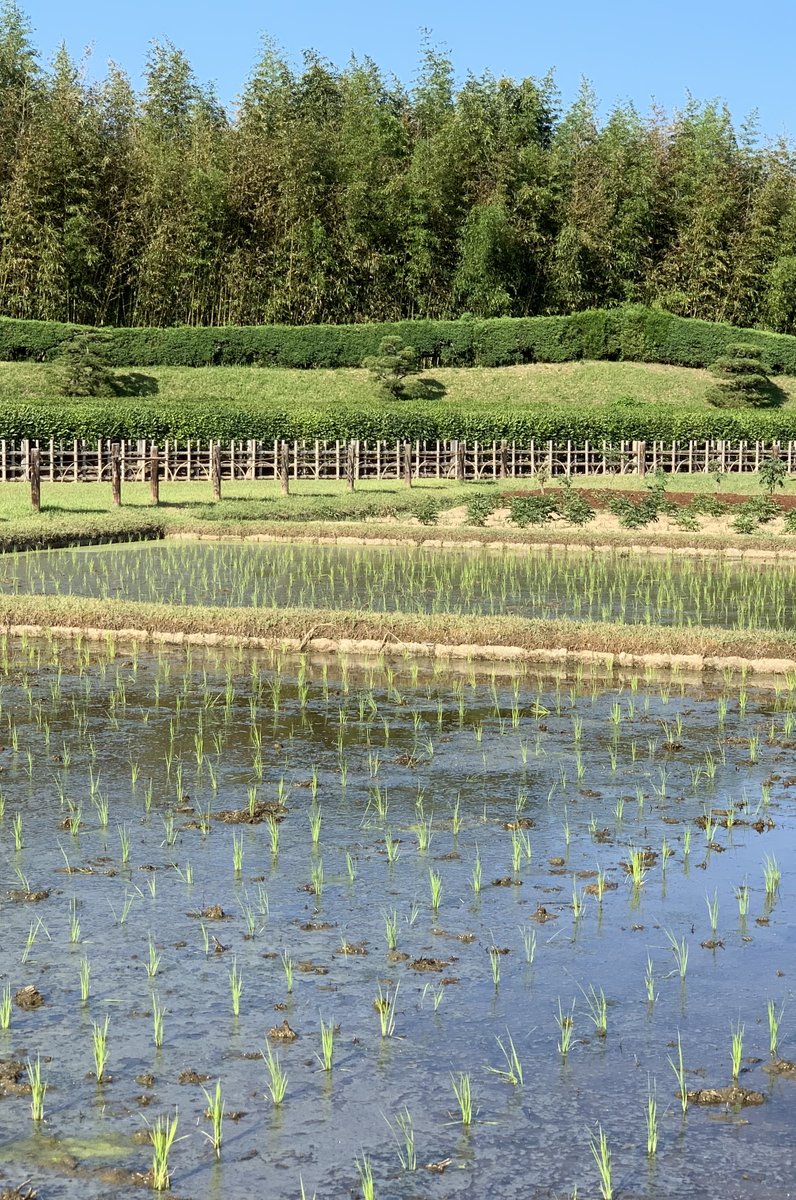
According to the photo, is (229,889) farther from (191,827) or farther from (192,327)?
(192,327)

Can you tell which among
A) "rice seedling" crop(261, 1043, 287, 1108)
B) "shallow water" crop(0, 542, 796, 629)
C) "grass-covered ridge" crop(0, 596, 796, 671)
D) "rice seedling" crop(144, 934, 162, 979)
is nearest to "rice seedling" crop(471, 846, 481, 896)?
"rice seedling" crop(144, 934, 162, 979)

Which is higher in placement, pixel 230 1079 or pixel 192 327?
pixel 192 327

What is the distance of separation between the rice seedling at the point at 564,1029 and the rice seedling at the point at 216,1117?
113 centimetres

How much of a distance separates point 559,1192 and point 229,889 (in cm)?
271

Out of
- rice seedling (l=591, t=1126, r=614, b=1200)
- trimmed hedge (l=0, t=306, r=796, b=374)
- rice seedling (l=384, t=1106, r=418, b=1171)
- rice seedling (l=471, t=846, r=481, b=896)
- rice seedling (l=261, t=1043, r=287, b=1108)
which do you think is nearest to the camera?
rice seedling (l=591, t=1126, r=614, b=1200)

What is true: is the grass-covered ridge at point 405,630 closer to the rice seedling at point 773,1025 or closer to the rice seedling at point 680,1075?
the rice seedling at point 773,1025

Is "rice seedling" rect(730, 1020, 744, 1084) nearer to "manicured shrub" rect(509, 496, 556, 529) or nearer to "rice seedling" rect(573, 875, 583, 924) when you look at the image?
"rice seedling" rect(573, 875, 583, 924)

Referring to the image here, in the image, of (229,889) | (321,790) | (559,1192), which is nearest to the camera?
(559,1192)

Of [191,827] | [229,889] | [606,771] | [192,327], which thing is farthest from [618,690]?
[192,327]

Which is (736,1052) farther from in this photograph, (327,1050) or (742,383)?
(742,383)

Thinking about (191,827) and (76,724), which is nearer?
(191,827)

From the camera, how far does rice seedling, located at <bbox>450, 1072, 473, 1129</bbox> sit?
14.3ft

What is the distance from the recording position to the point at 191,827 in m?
7.43

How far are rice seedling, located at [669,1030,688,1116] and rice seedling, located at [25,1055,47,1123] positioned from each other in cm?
191
